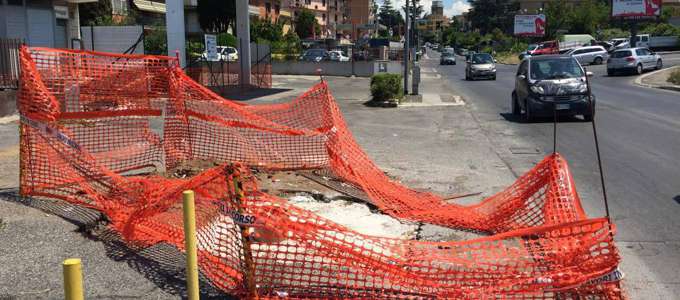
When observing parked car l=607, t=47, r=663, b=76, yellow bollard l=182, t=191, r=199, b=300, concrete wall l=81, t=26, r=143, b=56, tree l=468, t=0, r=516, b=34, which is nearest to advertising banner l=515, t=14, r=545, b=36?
tree l=468, t=0, r=516, b=34

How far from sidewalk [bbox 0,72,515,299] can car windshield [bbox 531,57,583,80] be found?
2725 millimetres

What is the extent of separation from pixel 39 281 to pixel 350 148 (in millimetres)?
5095

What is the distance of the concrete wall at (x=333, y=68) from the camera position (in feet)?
132

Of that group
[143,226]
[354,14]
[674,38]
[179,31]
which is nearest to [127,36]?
[179,31]

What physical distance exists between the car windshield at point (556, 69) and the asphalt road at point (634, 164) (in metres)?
1.16

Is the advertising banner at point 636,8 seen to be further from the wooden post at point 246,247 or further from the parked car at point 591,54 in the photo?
the wooden post at point 246,247

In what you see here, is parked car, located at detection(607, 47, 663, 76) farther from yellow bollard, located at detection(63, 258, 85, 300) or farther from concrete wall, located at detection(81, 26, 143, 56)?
yellow bollard, located at detection(63, 258, 85, 300)

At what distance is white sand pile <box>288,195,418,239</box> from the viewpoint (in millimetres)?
6395

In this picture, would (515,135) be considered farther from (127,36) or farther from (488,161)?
(127,36)

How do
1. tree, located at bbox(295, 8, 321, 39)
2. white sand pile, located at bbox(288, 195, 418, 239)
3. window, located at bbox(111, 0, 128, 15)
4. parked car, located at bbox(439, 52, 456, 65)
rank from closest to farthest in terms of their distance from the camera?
white sand pile, located at bbox(288, 195, 418, 239) → window, located at bbox(111, 0, 128, 15) → parked car, located at bbox(439, 52, 456, 65) → tree, located at bbox(295, 8, 321, 39)

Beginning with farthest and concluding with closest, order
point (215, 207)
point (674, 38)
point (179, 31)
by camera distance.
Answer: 1. point (674, 38)
2. point (179, 31)
3. point (215, 207)

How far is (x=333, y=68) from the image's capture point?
141 feet

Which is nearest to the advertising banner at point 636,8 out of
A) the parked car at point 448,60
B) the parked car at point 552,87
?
the parked car at point 448,60

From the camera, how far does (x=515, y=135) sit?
1394 centimetres
